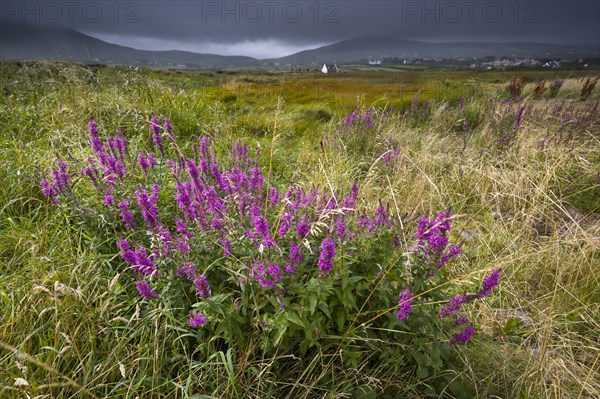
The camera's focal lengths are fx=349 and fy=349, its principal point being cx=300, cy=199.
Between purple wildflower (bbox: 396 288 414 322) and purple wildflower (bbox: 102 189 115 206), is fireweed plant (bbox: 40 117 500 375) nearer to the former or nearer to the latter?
purple wildflower (bbox: 396 288 414 322)

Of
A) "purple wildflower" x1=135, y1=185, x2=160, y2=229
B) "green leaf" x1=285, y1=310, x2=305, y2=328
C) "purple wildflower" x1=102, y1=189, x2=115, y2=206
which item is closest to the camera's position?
"green leaf" x1=285, y1=310, x2=305, y2=328

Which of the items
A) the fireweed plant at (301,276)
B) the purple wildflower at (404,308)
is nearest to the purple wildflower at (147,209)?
the fireweed plant at (301,276)

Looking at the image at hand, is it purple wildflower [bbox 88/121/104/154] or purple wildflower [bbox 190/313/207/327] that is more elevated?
purple wildflower [bbox 88/121/104/154]

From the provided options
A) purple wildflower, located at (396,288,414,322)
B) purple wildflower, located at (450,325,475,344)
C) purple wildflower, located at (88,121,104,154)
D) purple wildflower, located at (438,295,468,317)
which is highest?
purple wildflower, located at (88,121,104,154)

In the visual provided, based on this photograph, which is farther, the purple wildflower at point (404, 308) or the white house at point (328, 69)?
the white house at point (328, 69)

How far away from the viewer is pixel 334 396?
5.57 ft

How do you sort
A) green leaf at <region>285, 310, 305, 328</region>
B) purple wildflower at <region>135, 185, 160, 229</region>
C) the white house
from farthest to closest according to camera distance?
the white house < purple wildflower at <region>135, 185, 160, 229</region> < green leaf at <region>285, 310, 305, 328</region>

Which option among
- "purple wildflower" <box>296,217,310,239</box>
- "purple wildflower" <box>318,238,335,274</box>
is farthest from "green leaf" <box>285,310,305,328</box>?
"purple wildflower" <box>296,217,310,239</box>

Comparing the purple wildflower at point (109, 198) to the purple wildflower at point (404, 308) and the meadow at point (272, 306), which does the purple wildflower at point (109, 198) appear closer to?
the meadow at point (272, 306)

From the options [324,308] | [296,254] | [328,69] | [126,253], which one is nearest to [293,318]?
[324,308]

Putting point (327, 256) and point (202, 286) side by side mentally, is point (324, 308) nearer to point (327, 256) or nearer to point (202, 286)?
point (327, 256)

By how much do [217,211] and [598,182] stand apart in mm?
4949

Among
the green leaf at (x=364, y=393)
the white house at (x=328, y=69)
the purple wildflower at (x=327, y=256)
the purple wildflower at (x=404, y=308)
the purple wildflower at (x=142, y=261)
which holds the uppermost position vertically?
the white house at (x=328, y=69)

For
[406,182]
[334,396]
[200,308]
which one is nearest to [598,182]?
[406,182]
